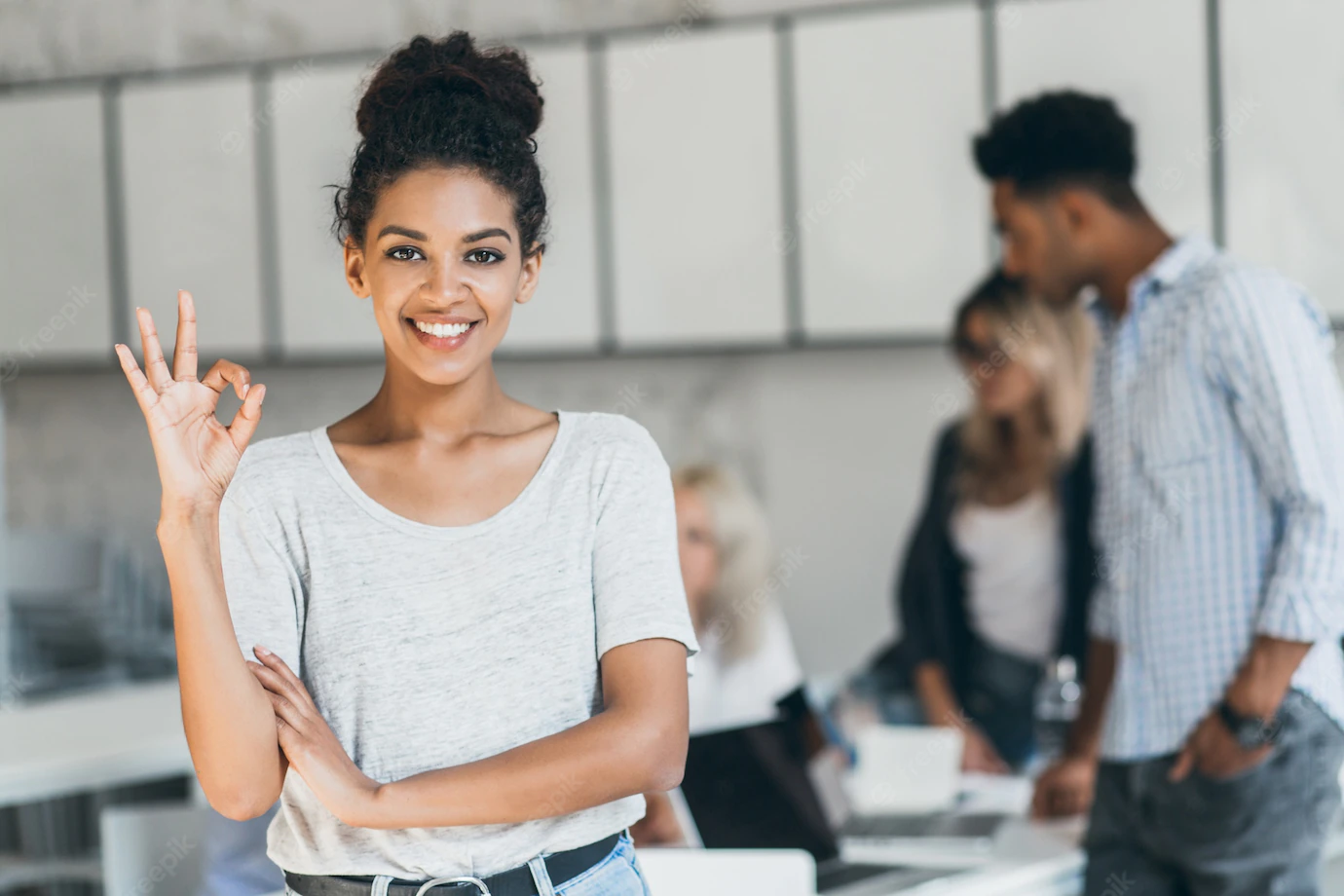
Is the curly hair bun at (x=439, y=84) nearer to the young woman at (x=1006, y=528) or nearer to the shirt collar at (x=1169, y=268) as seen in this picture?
the shirt collar at (x=1169, y=268)

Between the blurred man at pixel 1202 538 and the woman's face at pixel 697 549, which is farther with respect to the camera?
the woman's face at pixel 697 549

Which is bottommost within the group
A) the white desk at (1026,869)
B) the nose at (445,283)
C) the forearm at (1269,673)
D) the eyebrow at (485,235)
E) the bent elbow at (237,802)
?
the white desk at (1026,869)

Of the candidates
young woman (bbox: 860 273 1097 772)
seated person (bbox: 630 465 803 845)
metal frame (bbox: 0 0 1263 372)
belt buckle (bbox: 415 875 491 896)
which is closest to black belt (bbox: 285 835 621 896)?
belt buckle (bbox: 415 875 491 896)

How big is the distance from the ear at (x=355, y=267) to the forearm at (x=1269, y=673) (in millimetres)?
1170

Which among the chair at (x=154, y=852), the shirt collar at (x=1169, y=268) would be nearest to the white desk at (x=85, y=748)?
the chair at (x=154, y=852)

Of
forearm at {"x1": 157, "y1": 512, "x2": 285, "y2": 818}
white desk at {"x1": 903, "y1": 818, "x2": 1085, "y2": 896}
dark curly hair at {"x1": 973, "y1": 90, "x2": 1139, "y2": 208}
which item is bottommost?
white desk at {"x1": 903, "y1": 818, "x2": 1085, "y2": 896}

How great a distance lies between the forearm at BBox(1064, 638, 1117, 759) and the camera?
81.5 inches

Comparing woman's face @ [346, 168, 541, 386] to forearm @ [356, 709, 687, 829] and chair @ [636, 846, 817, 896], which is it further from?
Answer: chair @ [636, 846, 817, 896]

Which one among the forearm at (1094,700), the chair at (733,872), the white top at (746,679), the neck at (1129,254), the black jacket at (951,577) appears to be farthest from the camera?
the black jacket at (951,577)

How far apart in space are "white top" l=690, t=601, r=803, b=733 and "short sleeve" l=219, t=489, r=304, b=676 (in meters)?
1.55

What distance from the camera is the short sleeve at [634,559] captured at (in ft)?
3.30

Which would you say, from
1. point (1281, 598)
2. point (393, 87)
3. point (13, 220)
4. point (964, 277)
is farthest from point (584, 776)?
point (13, 220)

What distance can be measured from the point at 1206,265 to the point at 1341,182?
178 centimetres

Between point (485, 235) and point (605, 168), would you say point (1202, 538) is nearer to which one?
point (485, 235)
